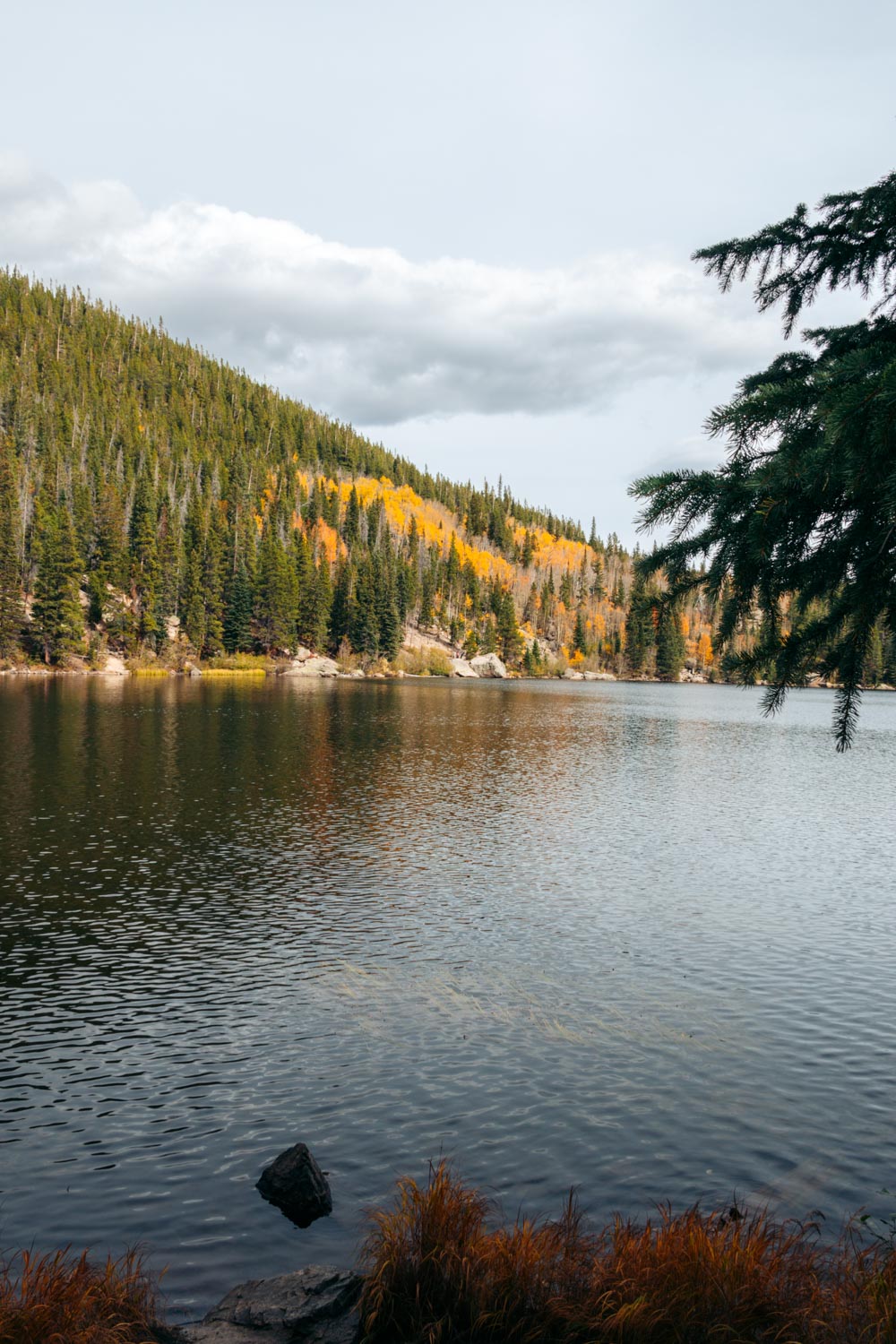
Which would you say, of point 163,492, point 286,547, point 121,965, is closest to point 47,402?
point 163,492

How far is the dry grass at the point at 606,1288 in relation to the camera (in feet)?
21.9

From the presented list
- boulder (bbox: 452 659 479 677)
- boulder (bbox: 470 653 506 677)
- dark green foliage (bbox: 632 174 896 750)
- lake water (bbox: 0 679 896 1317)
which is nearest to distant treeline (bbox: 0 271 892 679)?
boulder (bbox: 470 653 506 677)

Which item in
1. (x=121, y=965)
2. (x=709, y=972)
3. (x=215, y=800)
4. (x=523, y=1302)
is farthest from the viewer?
(x=215, y=800)

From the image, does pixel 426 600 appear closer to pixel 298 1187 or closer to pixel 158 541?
pixel 158 541

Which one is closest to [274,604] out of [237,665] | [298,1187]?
[237,665]

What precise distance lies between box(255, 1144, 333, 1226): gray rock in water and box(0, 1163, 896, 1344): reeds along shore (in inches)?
65.0

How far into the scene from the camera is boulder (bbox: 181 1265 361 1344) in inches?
287

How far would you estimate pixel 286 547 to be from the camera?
543 feet

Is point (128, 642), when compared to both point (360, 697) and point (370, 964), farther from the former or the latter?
point (370, 964)

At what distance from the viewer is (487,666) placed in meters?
183

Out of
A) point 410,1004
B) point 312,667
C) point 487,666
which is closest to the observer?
point 410,1004

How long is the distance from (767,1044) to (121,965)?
1240 cm

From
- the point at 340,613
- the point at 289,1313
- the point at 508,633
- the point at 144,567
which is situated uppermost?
the point at 144,567

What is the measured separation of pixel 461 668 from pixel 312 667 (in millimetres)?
43765
